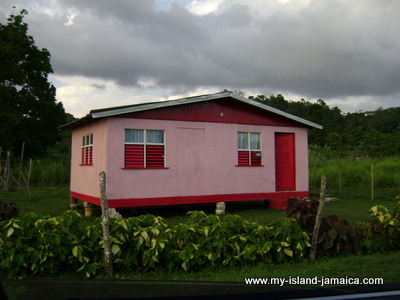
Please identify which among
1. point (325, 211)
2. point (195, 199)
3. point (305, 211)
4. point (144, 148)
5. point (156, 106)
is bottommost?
point (325, 211)

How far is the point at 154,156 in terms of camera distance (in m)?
12.0

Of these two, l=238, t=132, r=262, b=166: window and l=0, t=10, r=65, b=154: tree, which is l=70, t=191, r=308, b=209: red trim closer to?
l=238, t=132, r=262, b=166: window

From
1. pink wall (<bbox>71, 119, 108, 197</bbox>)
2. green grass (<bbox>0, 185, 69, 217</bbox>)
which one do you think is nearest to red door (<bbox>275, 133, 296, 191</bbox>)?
pink wall (<bbox>71, 119, 108, 197</bbox>)

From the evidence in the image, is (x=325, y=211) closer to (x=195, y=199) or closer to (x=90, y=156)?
(x=195, y=199)

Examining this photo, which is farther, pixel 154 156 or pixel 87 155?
pixel 87 155

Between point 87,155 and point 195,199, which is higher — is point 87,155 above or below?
above

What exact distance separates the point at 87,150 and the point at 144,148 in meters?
2.69

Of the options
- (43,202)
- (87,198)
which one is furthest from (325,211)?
(43,202)

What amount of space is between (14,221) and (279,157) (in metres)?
10.7

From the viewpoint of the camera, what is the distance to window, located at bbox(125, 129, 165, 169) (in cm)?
1170

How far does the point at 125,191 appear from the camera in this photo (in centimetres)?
1141

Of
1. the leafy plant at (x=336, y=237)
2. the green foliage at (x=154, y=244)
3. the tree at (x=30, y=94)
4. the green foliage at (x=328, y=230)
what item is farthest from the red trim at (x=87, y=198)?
the tree at (x=30, y=94)

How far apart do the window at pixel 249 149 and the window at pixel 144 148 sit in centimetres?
291

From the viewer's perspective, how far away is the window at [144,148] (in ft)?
38.4
